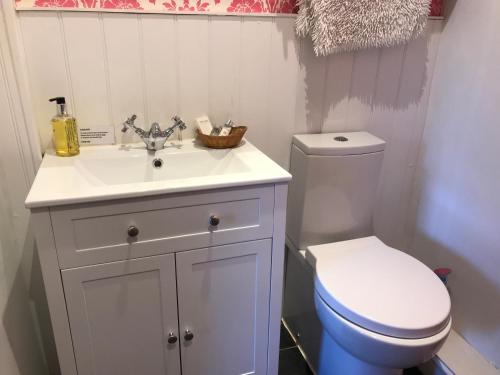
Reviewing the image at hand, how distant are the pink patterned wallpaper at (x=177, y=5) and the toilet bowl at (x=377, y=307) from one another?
806 mm

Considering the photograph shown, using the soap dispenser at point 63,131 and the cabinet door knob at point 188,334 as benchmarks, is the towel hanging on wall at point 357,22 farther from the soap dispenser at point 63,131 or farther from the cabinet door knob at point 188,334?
the cabinet door knob at point 188,334

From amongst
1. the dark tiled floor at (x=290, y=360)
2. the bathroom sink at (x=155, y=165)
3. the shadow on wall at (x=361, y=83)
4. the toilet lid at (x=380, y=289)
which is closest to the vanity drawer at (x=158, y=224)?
the bathroom sink at (x=155, y=165)

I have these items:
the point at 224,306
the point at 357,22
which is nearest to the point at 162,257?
the point at 224,306

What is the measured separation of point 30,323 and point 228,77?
104 cm

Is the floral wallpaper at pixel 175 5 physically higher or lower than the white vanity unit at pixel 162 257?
higher

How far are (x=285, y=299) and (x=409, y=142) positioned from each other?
0.83 m

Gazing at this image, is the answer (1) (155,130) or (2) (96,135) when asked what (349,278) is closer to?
(1) (155,130)

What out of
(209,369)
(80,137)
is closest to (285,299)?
(209,369)

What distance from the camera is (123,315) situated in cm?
115

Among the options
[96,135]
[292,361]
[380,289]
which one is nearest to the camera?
[380,289]

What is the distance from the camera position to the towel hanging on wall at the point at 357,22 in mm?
1351

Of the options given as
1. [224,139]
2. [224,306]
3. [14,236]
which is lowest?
[224,306]

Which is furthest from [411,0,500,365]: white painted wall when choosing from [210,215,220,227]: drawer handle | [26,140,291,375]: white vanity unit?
[210,215,220,227]: drawer handle

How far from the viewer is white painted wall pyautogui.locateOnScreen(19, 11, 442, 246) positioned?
1.25 meters
